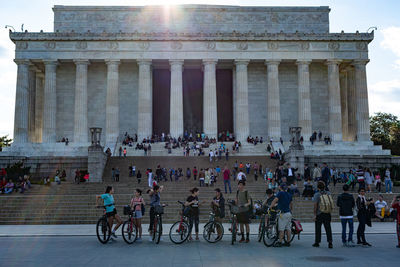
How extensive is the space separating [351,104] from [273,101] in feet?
35.0

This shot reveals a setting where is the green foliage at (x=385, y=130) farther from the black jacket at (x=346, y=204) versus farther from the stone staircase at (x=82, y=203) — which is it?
the black jacket at (x=346, y=204)

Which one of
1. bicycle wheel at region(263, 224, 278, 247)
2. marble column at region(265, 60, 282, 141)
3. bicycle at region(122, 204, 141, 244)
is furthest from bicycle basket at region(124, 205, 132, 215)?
marble column at region(265, 60, 282, 141)

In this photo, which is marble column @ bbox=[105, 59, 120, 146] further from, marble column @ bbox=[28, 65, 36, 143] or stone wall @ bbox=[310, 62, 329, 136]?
stone wall @ bbox=[310, 62, 329, 136]

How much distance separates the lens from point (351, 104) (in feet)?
183

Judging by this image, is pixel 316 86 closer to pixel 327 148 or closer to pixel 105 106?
pixel 327 148

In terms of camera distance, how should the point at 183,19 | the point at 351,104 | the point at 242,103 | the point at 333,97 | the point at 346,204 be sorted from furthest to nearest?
the point at 183,19 < the point at 351,104 < the point at 333,97 < the point at 242,103 < the point at 346,204

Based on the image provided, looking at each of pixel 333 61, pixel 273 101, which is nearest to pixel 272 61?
pixel 273 101

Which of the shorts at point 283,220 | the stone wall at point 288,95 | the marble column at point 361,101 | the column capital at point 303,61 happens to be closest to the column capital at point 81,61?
the stone wall at point 288,95

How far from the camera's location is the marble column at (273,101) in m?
52.7

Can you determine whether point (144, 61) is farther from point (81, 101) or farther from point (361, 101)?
point (361, 101)

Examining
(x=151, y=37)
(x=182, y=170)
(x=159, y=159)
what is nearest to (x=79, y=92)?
(x=151, y=37)

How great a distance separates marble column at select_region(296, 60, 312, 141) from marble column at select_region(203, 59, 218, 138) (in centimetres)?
1033

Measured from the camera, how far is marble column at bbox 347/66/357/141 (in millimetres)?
54797

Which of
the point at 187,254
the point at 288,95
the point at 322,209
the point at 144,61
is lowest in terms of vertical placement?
the point at 187,254
